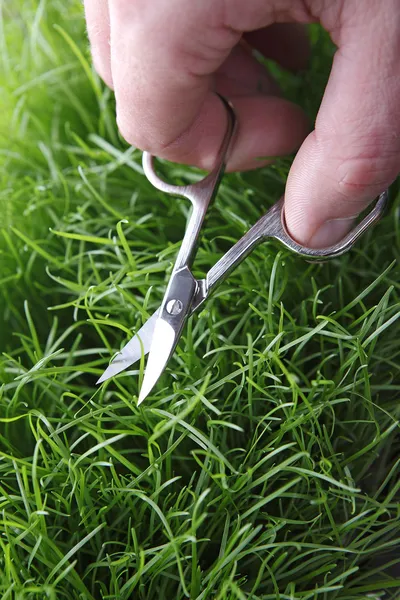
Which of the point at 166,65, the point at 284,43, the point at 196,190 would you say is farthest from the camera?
the point at 284,43

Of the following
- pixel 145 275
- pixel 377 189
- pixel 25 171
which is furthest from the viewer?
pixel 25 171

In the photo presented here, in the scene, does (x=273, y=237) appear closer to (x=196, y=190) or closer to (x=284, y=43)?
(x=196, y=190)

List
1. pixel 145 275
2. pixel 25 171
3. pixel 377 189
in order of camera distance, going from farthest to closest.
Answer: pixel 25 171 → pixel 145 275 → pixel 377 189

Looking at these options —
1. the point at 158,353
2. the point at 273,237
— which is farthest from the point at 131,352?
the point at 273,237

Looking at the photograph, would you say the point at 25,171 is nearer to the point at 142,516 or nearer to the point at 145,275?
the point at 145,275

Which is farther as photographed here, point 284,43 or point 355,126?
point 284,43

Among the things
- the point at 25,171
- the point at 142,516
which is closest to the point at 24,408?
the point at 142,516
